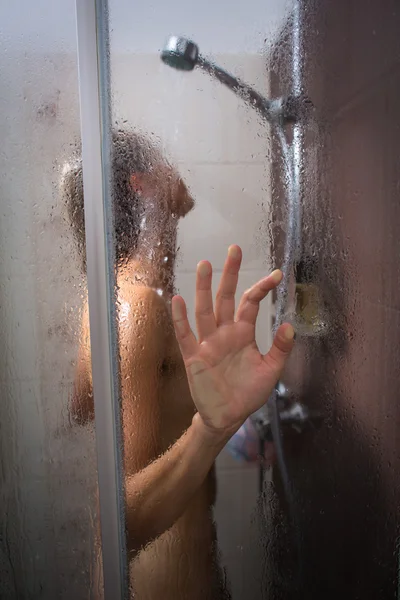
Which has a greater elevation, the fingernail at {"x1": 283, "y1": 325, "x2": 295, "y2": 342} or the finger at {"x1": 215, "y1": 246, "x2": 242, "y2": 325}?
the finger at {"x1": 215, "y1": 246, "x2": 242, "y2": 325}

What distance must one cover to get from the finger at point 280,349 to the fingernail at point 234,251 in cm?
12

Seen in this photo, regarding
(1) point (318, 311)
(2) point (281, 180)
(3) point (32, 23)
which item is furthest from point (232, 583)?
(3) point (32, 23)

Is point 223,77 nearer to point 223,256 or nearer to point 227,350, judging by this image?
point 223,256

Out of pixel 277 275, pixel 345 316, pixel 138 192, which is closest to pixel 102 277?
pixel 138 192

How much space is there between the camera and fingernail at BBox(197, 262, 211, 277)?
64 cm

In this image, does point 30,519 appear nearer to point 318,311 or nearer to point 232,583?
point 232,583

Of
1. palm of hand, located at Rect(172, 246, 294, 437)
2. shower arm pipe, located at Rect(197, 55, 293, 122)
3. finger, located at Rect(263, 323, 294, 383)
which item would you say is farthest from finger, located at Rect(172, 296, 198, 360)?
shower arm pipe, located at Rect(197, 55, 293, 122)

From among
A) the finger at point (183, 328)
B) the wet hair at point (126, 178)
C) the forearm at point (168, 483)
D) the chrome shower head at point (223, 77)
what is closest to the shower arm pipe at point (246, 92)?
the chrome shower head at point (223, 77)

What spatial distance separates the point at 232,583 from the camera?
718 millimetres

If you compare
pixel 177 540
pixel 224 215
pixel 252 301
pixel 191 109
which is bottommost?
pixel 177 540

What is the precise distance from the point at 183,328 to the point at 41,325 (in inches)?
8.6

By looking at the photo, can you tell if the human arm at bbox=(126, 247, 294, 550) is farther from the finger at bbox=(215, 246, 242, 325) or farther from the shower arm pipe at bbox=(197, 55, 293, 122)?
the shower arm pipe at bbox=(197, 55, 293, 122)

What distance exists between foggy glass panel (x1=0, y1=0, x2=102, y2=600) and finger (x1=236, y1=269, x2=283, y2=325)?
0.22 metres

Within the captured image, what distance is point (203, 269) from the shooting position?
2.09 feet
